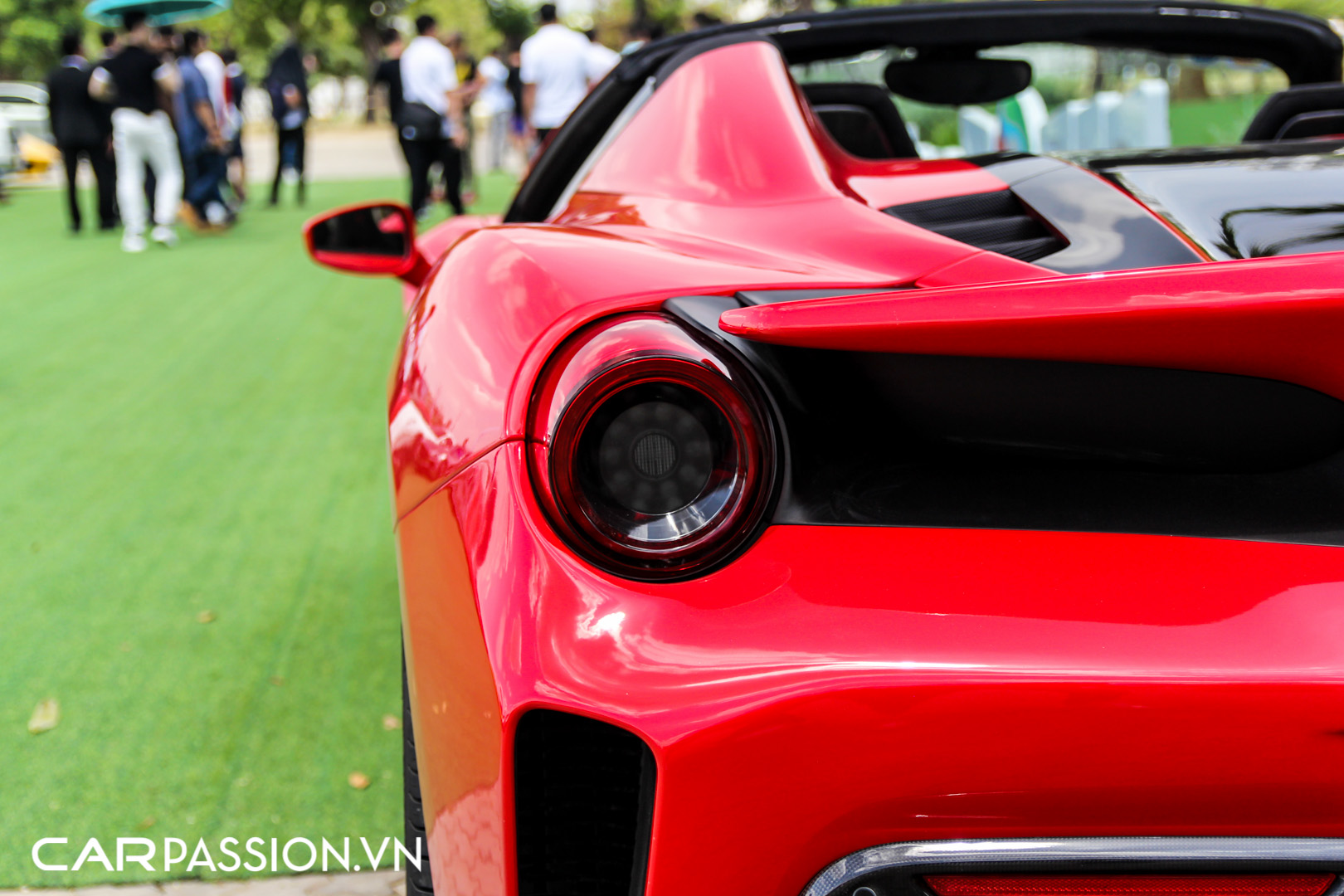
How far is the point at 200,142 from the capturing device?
11.7 metres

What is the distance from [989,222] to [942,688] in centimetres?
79

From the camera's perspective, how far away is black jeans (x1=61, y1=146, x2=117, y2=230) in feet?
37.5

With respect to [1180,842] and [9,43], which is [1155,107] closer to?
[1180,842]

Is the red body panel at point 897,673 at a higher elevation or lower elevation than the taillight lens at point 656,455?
lower

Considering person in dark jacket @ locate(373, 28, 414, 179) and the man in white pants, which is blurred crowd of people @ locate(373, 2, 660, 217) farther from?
the man in white pants

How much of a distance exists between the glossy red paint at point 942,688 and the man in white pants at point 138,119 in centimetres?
1036

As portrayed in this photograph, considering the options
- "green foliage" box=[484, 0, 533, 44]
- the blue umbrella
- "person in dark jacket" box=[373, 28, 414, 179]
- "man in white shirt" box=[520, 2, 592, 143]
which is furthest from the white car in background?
"green foliage" box=[484, 0, 533, 44]

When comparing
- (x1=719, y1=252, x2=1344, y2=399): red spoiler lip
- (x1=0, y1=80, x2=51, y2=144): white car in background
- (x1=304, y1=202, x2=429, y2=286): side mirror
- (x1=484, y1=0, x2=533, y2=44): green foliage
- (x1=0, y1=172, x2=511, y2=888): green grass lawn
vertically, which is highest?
(x1=484, y1=0, x2=533, y2=44): green foliage

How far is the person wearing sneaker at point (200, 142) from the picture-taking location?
10984 millimetres

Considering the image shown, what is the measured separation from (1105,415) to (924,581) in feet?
0.81

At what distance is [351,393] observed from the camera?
535 cm

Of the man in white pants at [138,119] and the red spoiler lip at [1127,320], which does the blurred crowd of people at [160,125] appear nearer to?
the man in white pants at [138,119]

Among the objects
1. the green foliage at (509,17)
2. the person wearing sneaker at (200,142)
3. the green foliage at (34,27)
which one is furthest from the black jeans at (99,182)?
the green foliage at (34,27)

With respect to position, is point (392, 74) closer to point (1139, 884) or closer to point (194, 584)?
point (194, 584)
